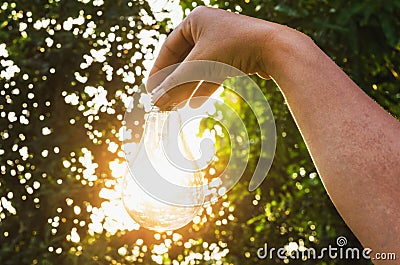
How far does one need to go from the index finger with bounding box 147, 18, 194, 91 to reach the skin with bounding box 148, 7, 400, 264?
13cm

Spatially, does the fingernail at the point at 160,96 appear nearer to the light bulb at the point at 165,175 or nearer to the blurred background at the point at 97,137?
the light bulb at the point at 165,175

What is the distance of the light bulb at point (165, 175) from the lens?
0.83 m

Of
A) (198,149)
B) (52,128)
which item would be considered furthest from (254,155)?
(198,149)

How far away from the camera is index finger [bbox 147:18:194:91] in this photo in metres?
0.79

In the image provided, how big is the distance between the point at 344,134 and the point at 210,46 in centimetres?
20

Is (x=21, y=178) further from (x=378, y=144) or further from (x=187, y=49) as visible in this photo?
(x=378, y=144)

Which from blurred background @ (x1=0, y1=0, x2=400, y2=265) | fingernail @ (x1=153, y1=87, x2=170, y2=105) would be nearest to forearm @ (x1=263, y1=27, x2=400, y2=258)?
fingernail @ (x1=153, y1=87, x2=170, y2=105)

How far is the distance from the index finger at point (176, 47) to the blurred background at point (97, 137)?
4.41ft

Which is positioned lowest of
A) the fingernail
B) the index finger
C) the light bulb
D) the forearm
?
the light bulb

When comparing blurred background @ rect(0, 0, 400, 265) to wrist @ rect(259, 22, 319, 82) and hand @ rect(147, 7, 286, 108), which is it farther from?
wrist @ rect(259, 22, 319, 82)

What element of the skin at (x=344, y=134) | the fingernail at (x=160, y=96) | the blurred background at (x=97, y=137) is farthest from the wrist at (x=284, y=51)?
the blurred background at (x=97, y=137)

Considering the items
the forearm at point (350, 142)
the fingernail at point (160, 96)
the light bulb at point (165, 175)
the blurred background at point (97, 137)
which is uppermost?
the forearm at point (350, 142)

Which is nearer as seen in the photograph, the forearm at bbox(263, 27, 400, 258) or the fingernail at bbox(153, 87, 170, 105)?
the forearm at bbox(263, 27, 400, 258)

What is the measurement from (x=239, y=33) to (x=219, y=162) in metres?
1.78
